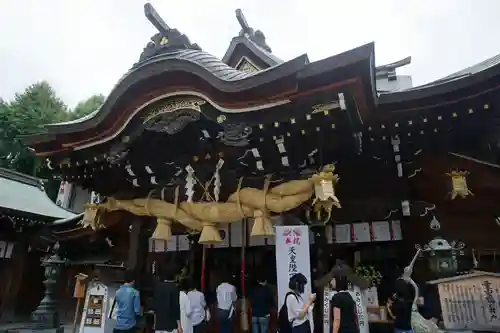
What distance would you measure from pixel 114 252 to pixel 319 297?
5641mm

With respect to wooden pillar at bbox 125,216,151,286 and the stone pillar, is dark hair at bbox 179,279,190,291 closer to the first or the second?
wooden pillar at bbox 125,216,151,286

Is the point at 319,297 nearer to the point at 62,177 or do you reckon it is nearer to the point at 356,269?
the point at 356,269

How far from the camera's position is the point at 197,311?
18.0ft

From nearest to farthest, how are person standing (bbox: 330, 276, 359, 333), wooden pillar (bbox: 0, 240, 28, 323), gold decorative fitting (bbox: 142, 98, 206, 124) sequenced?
person standing (bbox: 330, 276, 359, 333) < gold decorative fitting (bbox: 142, 98, 206, 124) < wooden pillar (bbox: 0, 240, 28, 323)

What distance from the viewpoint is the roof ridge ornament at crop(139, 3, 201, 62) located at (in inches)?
223

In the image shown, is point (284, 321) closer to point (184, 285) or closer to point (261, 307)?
point (261, 307)

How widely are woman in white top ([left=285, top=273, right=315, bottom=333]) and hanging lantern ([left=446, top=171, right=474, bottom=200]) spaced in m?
2.51

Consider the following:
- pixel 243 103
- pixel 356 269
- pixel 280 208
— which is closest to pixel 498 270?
pixel 356 269

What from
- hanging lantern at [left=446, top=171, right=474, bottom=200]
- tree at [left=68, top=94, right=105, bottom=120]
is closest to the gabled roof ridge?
tree at [left=68, top=94, right=105, bottom=120]

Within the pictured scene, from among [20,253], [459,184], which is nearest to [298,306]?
[459,184]

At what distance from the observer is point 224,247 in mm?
7125

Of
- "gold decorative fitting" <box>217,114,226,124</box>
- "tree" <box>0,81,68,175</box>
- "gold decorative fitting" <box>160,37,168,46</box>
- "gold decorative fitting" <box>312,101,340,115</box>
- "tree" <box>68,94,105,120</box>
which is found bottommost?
"gold decorative fitting" <box>312,101,340,115</box>

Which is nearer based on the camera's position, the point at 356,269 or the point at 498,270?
the point at 498,270

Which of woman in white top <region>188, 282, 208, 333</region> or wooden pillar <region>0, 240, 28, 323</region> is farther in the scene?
wooden pillar <region>0, 240, 28, 323</region>
